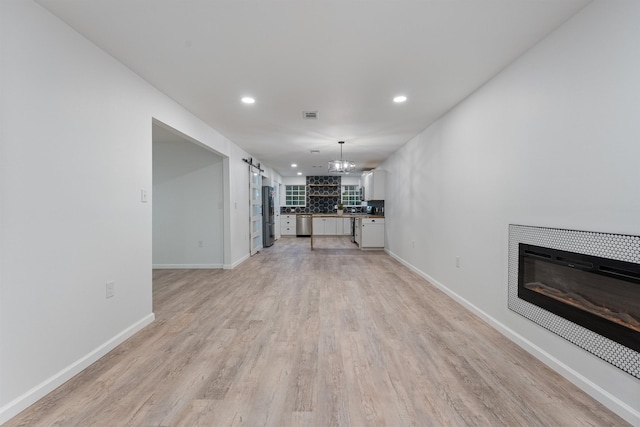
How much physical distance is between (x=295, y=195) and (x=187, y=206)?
630 cm

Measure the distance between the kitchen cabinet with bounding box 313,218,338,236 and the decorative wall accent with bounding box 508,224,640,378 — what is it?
26.9 ft

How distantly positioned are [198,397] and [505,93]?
10.7 feet

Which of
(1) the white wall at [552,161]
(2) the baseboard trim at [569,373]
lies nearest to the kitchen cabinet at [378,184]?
(1) the white wall at [552,161]

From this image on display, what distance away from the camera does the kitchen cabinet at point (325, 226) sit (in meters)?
10.4

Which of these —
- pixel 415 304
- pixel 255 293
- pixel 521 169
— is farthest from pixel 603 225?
pixel 255 293

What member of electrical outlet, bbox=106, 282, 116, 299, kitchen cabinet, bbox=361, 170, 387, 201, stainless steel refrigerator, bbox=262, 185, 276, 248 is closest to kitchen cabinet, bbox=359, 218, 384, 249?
kitchen cabinet, bbox=361, 170, 387, 201

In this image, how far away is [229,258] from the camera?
5.00 m

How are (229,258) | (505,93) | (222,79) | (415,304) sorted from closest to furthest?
(505,93), (222,79), (415,304), (229,258)

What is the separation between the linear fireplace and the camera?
57.5 inches

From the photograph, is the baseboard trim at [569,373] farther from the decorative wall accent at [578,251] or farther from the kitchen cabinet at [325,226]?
the kitchen cabinet at [325,226]

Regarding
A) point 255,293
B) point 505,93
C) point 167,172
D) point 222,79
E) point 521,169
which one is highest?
point 222,79

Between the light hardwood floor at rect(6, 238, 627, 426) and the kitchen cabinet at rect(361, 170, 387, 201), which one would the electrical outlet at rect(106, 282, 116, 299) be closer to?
the light hardwood floor at rect(6, 238, 627, 426)

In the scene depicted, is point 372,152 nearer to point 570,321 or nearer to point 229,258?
point 229,258

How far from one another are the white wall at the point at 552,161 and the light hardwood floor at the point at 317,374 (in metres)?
0.18
